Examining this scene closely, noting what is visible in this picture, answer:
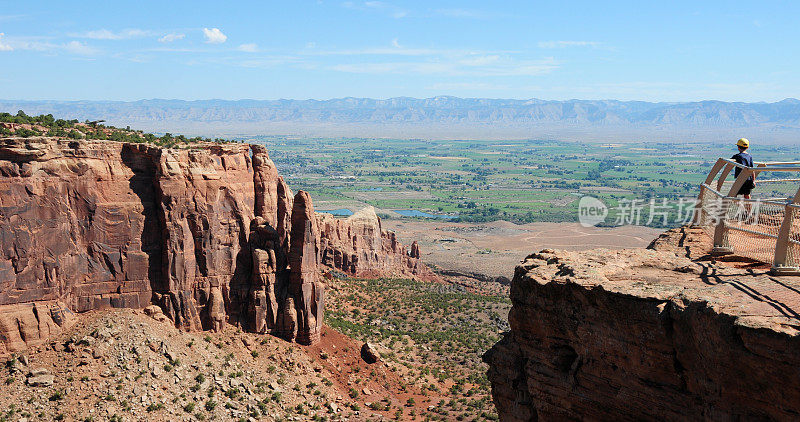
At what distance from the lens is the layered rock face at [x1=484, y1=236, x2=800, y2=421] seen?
36.3 feet

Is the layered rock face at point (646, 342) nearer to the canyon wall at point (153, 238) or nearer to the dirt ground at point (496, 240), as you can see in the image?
the canyon wall at point (153, 238)

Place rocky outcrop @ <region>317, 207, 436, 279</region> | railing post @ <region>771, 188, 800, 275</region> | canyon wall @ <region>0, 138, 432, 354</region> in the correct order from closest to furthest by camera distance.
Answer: railing post @ <region>771, 188, 800, 275</region>
canyon wall @ <region>0, 138, 432, 354</region>
rocky outcrop @ <region>317, 207, 436, 279</region>

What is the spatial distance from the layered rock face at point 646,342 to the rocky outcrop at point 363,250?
63.7 m

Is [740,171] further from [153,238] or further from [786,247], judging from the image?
[153,238]

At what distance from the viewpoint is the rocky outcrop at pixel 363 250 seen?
271 feet

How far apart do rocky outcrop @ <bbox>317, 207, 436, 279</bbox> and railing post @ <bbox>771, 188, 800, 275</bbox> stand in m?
67.1

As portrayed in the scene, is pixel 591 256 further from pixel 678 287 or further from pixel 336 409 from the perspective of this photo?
pixel 336 409

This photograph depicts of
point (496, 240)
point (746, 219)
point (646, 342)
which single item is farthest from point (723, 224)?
point (496, 240)

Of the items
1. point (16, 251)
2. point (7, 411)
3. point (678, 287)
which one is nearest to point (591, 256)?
point (678, 287)

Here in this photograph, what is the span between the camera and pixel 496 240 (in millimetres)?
164750

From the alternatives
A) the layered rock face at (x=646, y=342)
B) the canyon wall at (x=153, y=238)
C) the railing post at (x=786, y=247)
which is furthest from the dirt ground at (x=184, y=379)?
the railing post at (x=786, y=247)

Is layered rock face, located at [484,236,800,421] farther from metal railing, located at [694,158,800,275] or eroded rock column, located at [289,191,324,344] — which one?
eroded rock column, located at [289,191,324,344]

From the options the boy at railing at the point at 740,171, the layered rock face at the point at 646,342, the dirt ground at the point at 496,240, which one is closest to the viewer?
the layered rock face at the point at 646,342

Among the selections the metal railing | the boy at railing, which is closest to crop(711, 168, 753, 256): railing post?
the metal railing
